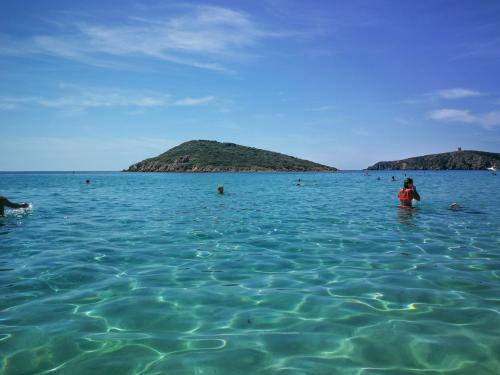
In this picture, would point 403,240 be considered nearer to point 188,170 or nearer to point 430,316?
point 430,316

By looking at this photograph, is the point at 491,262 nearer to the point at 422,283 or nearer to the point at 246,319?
the point at 422,283

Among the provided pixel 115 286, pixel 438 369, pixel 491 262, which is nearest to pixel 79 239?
pixel 115 286

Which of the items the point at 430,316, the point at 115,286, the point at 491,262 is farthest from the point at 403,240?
the point at 115,286

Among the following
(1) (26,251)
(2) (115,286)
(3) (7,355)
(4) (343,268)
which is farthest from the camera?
(1) (26,251)

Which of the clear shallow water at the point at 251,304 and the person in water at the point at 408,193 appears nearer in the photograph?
the clear shallow water at the point at 251,304

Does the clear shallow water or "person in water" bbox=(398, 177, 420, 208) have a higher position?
"person in water" bbox=(398, 177, 420, 208)

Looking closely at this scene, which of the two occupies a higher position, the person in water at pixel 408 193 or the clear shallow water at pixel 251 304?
the person in water at pixel 408 193

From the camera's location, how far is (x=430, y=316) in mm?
5602

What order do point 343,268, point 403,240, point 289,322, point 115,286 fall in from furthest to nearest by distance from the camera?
point 403,240, point 343,268, point 115,286, point 289,322

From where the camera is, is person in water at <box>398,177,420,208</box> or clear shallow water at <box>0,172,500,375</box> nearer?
clear shallow water at <box>0,172,500,375</box>

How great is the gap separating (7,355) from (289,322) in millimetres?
3737

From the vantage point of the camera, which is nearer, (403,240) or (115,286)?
(115,286)

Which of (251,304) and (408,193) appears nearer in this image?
(251,304)

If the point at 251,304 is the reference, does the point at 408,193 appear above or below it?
above
